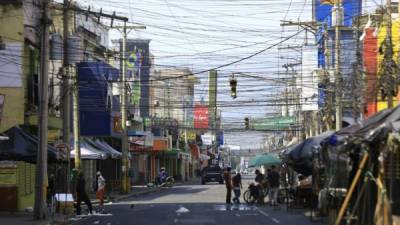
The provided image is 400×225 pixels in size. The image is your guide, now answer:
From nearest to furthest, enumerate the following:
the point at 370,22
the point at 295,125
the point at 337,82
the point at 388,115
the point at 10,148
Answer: the point at 388,115 < the point at 10,148 < the point at 337,82 < the point at 370,22 < the point at 295,125

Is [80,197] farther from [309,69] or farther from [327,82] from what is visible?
[309,69]

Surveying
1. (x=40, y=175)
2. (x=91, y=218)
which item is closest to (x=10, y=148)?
(x=40, y=175)

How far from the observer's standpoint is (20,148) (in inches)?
1037

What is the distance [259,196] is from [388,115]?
23.4 metres

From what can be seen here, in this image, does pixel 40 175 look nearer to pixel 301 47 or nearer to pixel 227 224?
pixel 227 224

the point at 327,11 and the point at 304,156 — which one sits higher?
the point at 327,11

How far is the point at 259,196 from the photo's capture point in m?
38.0

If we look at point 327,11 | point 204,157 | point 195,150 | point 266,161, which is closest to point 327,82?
point 266,161

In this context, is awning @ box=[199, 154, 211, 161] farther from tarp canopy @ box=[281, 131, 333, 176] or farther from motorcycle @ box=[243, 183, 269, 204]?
tarp canopy @ box=[281, 131, 333, 176]

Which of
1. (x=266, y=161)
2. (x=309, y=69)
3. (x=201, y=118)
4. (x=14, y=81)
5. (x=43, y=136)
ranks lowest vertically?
(x=266, y=161)

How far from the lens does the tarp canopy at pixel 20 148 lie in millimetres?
25359

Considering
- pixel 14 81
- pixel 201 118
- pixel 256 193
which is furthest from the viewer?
pixel 201 118

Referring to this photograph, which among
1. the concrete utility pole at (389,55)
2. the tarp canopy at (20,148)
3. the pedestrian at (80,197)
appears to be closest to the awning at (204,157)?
the pedestrian at (80,197)

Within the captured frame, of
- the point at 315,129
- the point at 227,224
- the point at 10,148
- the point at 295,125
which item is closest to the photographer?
the point at 227,224
